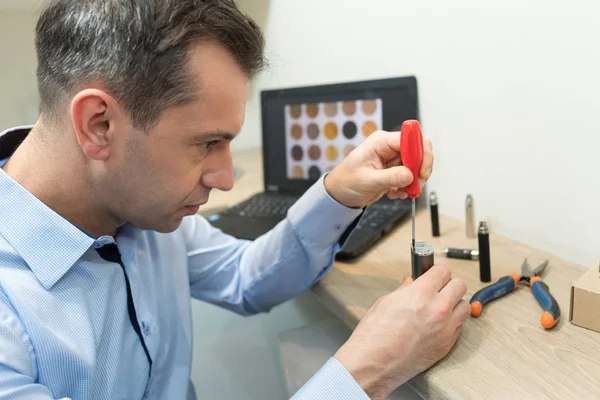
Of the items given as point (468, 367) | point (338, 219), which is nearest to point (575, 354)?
point (468, 367)

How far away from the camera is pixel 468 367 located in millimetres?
527

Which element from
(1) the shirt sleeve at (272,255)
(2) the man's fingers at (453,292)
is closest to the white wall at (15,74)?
(1) the shirt sleeve at (272,255)

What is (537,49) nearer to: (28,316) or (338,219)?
(338,219)

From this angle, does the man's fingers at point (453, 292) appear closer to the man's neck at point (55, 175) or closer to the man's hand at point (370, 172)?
the man's hand at point (370, 172)

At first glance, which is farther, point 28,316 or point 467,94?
point 467,94

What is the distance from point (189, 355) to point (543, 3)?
752mm

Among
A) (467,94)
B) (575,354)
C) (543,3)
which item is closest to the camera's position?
(575,354)

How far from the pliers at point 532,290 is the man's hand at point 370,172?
17cm

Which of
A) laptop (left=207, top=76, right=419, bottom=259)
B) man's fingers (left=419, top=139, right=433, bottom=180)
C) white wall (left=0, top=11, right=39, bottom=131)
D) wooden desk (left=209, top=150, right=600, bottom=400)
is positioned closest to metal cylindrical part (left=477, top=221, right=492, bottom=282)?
wooden desk (left=209, top=150, right=600, bottom=400)

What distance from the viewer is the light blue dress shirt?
533 mm

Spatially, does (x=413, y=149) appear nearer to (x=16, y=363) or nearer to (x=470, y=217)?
(x=470, y=217)

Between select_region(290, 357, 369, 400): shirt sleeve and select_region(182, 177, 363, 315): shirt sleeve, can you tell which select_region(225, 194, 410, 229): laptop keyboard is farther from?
select_region(290, 357, 369, 400): shirt sleeve

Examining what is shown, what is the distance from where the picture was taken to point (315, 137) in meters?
1.17

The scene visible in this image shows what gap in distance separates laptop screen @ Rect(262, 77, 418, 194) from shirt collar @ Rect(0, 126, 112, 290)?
0.66 m
